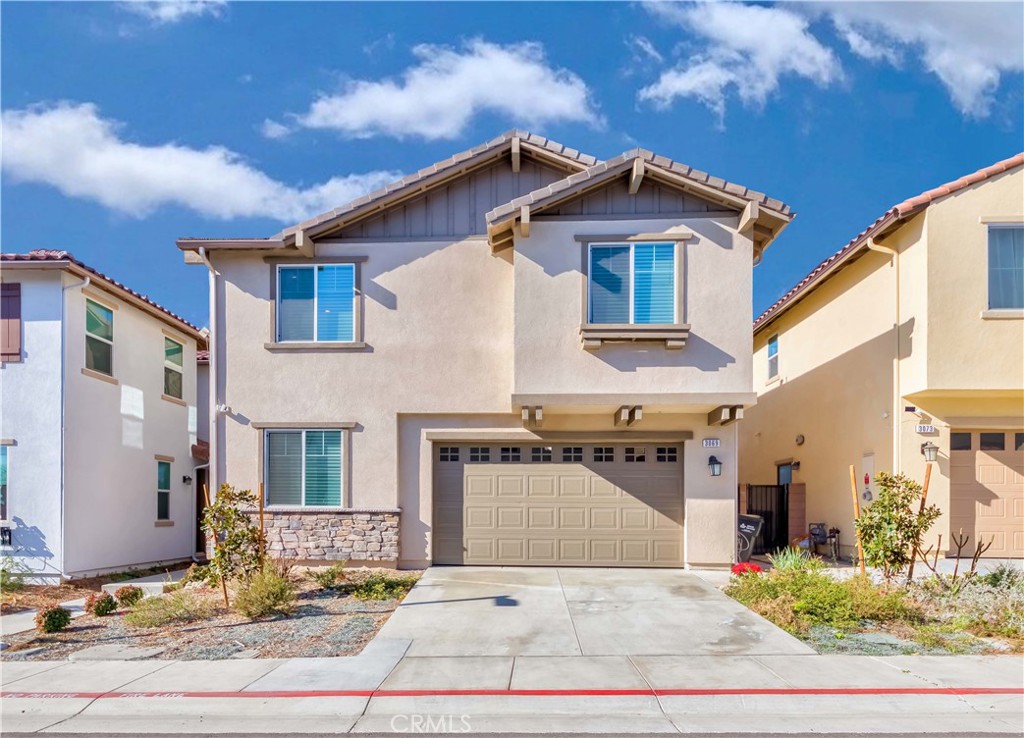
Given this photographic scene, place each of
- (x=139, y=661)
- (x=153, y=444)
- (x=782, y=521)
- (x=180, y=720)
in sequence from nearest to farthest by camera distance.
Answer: (x=180, y=720), (x=139, y=661), (x=153, y=444), (x=782, y=521)

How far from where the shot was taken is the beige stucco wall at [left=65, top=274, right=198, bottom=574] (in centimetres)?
1348

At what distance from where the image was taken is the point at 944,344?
40.2 feet

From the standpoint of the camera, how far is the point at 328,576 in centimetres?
1175

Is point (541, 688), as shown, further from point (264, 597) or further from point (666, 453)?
point (666, 453)

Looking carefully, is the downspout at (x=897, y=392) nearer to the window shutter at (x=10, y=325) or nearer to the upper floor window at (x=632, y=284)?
the upper floor window at (x=632, y=284)

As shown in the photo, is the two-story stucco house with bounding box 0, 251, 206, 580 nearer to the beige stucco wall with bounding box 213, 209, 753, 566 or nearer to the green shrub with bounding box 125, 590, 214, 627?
the beige stucco wall with bounding box 213, 209, 753, 566

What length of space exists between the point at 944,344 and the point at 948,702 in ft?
25.2

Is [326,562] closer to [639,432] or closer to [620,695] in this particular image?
[639,432]

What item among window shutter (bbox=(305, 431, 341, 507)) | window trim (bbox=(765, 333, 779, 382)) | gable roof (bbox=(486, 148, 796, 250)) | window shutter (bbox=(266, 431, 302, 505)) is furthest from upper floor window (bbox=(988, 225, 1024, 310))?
window shutter (bbox=(266, 431, 302, 505))

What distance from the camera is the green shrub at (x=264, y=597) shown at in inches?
371

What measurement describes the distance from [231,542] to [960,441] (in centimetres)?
1258

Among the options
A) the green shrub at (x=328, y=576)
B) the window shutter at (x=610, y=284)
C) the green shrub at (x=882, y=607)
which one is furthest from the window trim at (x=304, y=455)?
the green shrub at (x=882, y=607)

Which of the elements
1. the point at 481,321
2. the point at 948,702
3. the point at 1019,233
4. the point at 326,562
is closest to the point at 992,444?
the point at 1019,233

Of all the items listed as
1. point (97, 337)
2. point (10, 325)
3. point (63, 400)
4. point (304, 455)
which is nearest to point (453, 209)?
point (304, 455)
